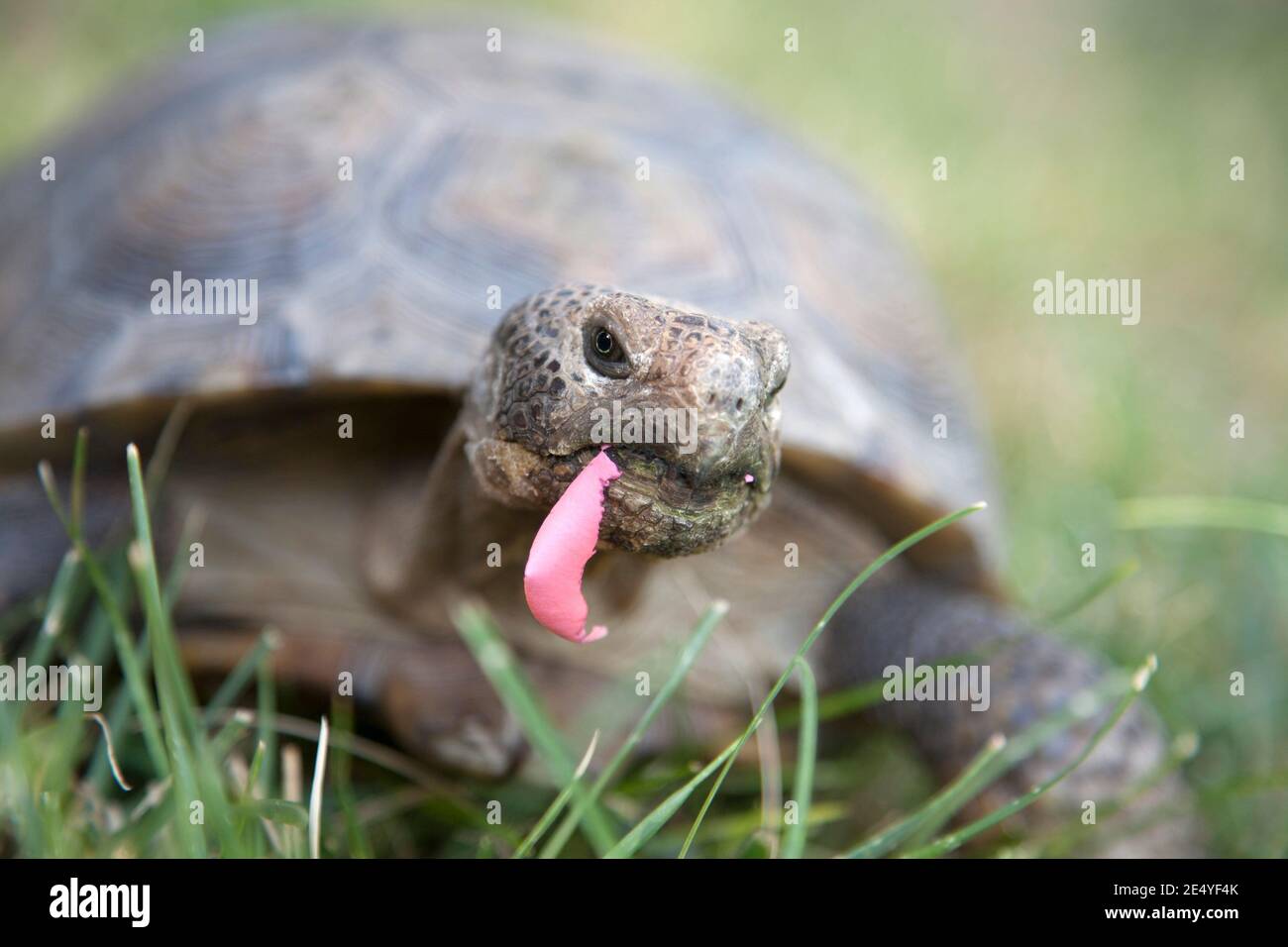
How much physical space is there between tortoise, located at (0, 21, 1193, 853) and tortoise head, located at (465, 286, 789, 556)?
32 centimetres

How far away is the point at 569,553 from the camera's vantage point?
1.55 meters

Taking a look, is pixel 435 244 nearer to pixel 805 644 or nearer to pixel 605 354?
pixel 605 354

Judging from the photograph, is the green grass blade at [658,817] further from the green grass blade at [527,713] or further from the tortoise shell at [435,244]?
the tortoise shell at [435,244]

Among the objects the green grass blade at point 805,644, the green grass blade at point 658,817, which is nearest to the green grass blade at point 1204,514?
the green grass blade at point 805,644

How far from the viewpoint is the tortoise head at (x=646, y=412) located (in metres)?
1.54

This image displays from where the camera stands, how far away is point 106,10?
712cm

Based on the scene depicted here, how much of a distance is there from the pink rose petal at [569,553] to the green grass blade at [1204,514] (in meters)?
1.32

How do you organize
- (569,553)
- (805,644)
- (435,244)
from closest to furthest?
(569,553) < (805,644) < (435,244)

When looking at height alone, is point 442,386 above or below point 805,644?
above

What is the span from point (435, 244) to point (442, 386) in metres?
0.42

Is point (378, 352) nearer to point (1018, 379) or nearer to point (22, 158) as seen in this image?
point (22, 158)

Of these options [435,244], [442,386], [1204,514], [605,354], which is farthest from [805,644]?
[1204,514]
